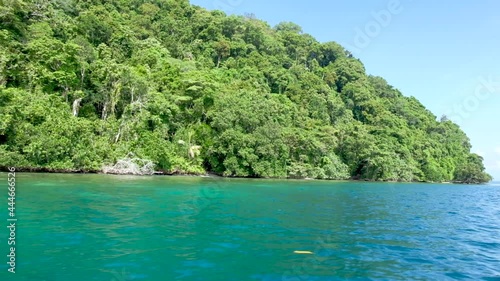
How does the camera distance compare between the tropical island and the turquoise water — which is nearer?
the turquoise water

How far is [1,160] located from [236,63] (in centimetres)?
5439

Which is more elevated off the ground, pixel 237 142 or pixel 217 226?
pixel 237 142

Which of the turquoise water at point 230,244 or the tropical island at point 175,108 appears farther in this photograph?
the tropical island at point 175,108

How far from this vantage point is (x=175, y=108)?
143 feet

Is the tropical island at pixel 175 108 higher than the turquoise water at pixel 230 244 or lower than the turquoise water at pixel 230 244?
higher

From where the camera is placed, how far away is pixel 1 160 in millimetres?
27281

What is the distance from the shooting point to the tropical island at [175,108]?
3366cm

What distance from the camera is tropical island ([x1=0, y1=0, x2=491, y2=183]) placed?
33.7 m

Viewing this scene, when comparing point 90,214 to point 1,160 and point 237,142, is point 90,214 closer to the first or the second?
point 1,160

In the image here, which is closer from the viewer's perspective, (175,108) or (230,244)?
(230,244)

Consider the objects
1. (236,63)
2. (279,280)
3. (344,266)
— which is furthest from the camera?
(236,63)

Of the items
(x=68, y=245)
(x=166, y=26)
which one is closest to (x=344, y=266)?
(x=68, y=245)

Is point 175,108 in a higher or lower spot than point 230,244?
higher

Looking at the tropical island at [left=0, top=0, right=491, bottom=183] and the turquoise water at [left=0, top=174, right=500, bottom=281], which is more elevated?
the tropical island at [left=0, top=0, right=491, bottom=183]
